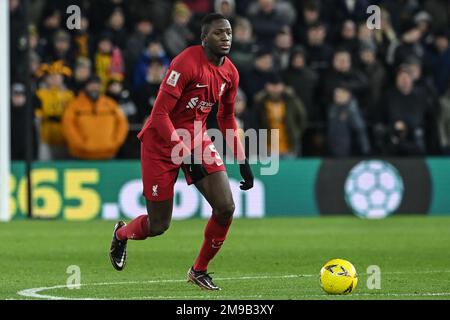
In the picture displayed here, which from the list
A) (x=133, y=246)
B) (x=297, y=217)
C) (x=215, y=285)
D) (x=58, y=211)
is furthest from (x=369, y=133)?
(x=215, y=285)

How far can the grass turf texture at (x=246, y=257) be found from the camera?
10.9 meters

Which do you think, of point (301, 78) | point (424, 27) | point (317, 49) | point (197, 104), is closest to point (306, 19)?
point (317, 49)

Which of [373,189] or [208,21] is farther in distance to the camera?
[373,189]

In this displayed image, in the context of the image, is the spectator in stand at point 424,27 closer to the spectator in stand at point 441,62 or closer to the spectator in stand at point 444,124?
the spectator in stand at point 441,62

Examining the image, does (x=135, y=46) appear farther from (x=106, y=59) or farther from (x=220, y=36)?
(x=220, y=36)

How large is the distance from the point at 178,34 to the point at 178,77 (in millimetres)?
11026

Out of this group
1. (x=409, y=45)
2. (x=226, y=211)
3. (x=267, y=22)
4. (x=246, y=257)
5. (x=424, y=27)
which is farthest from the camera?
(x=424, y=27)

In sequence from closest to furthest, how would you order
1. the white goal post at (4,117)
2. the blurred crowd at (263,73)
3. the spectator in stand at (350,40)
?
the white goal post at (4,117)
the blurred crowd at (263,73)
the spectator in stand at (350,40)

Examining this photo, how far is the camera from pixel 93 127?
803 inches

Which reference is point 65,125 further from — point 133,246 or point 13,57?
point 133,246

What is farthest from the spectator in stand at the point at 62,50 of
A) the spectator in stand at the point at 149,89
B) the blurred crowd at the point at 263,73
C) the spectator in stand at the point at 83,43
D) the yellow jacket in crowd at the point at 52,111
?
the spectator in stand at the point at 149,89

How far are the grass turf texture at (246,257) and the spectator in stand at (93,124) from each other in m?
1.40

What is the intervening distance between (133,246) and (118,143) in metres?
4.68
